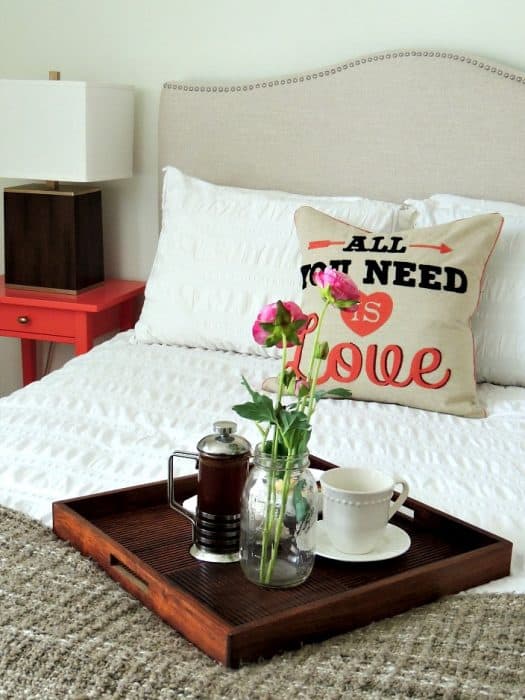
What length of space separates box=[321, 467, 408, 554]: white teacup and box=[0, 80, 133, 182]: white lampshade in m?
1.67

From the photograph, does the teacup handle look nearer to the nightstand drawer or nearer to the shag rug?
the shag rug

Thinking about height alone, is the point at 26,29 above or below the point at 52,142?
above

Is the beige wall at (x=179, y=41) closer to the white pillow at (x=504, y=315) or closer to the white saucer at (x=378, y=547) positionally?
the white pillow at (x=504, y=315)

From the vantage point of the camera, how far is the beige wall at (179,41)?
8.54 ft

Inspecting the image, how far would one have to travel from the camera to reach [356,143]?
268 centimetres

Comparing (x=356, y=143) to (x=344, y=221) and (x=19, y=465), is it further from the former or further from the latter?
(x=19, y=465)

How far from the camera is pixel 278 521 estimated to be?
1.18 m

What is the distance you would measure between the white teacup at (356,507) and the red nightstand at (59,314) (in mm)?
1547

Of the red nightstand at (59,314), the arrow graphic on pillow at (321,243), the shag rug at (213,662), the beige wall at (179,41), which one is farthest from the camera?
the red nightstand at (59,314)

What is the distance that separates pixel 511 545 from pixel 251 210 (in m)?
1.40

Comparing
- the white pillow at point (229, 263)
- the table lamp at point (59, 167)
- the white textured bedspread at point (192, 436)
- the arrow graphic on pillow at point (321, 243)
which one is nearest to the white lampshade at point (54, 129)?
the table lamp at point (59, 167)

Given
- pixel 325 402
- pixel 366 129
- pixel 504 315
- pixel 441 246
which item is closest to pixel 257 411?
pixel 325 402

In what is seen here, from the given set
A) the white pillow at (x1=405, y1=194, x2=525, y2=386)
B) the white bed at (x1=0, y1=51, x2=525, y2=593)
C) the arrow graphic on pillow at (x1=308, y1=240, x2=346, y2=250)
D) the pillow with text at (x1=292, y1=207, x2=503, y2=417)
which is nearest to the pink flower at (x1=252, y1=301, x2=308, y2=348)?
the white bed at (x1=0, y1=51, x2=525, y2=593)

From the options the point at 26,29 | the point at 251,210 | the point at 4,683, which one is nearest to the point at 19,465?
the point at 4,683
